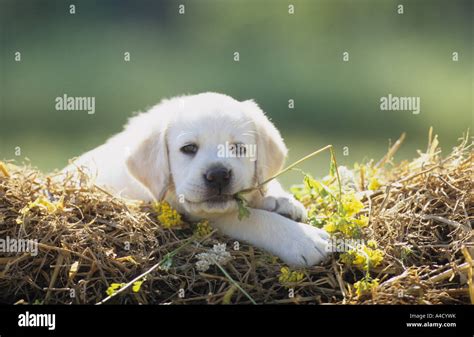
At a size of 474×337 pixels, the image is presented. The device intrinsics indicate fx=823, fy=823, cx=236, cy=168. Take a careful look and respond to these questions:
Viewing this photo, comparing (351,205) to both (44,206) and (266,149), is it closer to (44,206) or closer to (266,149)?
(266,149)

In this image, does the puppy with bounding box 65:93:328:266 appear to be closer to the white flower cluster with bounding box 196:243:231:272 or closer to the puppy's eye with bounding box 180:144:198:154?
the puppy's eye with bounding box 180:144:198:154

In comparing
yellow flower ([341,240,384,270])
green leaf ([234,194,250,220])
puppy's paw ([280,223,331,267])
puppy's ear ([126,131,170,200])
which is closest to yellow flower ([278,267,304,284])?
puppy's paw ([280,223,331,267])

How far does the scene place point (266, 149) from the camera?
6316 millimetres

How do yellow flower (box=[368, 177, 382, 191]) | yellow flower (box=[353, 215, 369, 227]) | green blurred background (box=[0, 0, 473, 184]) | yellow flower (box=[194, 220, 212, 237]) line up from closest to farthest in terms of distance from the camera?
yellow flower (box=[353, 215, 369, 227]), yellow flower (box=[194, 220, 212, 237]), yellow flower (box=[368, 177, 382, 191]), green blurred background (box=[0, 0, 473, 184])

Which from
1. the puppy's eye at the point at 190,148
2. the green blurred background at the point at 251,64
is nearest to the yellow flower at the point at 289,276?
the puppy's eye at the point at 190,148

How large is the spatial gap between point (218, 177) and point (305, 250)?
2.58 feet

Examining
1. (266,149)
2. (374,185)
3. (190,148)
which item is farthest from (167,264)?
(374,185)

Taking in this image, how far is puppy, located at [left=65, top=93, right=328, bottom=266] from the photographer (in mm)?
5766

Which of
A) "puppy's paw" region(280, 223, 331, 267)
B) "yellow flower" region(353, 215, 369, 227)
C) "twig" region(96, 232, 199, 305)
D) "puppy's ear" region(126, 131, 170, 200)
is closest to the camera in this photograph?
"twig" region(96, 232, 199, 305)

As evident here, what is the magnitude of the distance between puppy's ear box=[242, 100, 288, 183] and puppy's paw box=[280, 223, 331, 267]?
63cm

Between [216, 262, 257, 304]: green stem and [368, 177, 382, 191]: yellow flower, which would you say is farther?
[368, 177, 382, 191]: yellow flower

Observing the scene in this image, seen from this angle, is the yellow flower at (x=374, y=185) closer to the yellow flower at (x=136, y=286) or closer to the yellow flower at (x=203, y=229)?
the yellow flower at (x=203, y=229)

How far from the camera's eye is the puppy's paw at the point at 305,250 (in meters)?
5.67
